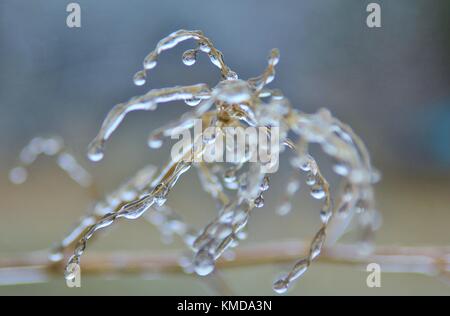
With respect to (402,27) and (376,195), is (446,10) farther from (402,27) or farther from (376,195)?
(376,195)

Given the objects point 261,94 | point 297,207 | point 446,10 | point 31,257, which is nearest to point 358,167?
point 261,94

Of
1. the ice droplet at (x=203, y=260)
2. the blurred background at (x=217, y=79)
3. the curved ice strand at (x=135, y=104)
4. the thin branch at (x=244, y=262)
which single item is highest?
the blurred background at (x=217, y=79)

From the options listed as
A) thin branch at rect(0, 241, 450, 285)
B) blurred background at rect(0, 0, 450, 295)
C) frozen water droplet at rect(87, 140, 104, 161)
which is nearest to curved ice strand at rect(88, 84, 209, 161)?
frozen water droplet at rect(87, 140, 104, 161)

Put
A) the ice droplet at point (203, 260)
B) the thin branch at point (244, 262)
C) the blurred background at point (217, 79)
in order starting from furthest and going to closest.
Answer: the blurred background at point (217, 79) < the thin branch at point (244, 262) < the ice droplet at point (203, 260)

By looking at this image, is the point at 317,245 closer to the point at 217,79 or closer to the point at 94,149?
the point at 94,149

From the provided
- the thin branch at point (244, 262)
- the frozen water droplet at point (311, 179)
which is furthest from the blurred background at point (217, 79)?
the frozen water droplet at point (311, 179)

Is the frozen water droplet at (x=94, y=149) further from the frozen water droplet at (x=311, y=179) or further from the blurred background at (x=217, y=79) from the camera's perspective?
the blurred background at (x=217, y=79)
